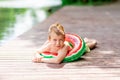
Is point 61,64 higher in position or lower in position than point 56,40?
lower

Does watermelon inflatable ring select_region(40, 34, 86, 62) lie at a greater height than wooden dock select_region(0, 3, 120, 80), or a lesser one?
greater

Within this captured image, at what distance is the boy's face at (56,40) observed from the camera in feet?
11.4

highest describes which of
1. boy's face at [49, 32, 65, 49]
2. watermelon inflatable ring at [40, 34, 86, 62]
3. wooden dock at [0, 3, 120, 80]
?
boy's face at [49, 32, 65, 49]

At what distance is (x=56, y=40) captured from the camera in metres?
3.55

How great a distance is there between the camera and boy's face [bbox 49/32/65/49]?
3484mm

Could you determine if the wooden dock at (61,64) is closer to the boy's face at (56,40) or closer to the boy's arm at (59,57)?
the boy's arm at (59,57)

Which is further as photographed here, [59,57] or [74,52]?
[74,52]

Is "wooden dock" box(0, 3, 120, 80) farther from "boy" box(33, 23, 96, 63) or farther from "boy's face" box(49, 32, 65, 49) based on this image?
"boy's face" box(49, 32, 65, 49)

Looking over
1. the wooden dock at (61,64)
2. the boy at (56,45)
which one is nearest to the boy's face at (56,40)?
the boy at (56,45)

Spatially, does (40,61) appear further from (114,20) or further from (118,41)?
(114,20)

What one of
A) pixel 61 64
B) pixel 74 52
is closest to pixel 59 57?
pixel 61 64

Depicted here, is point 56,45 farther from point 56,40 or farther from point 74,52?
point 74,52

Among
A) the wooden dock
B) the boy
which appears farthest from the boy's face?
the wooden dock

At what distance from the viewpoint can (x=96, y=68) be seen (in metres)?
3.37
